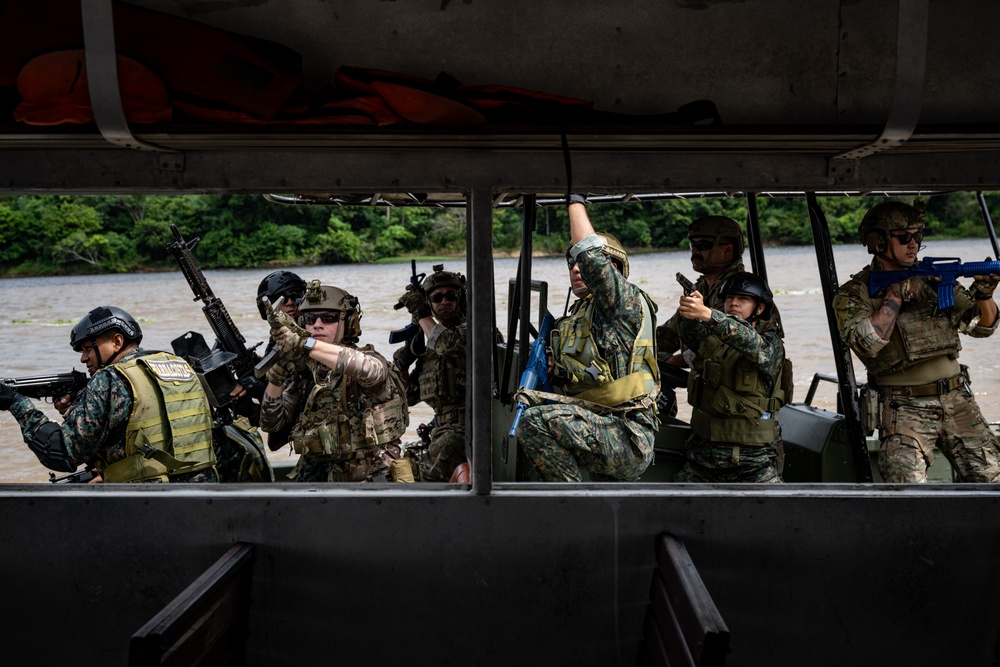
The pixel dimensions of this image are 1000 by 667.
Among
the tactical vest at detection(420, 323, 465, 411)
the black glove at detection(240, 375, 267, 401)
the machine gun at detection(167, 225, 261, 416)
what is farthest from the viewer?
the black glove at detection(240, 375, 267, 401)

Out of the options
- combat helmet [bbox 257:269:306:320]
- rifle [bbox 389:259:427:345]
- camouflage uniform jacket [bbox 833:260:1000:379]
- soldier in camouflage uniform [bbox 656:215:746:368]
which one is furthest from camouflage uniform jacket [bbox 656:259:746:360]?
combat helmet [bbox 257:269:306:320]

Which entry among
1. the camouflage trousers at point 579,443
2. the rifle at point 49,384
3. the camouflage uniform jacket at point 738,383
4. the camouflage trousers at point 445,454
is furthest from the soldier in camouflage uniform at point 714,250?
the rifle at point 49,384

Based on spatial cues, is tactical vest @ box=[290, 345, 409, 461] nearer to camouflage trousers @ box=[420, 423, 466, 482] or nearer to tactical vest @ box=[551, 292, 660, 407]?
camouflage trousers @ box=[420, 423, 466, 482]

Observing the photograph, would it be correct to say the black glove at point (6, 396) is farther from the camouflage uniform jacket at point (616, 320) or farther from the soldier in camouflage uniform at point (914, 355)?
the soldier in camouflage uniform at point (914, 355)

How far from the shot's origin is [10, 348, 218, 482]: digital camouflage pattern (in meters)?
4.33

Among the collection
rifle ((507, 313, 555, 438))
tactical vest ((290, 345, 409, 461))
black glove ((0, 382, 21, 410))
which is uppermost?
rifle ((507, 313, 555, 438))

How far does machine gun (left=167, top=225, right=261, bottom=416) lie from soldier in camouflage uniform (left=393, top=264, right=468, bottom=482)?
43.5 inches

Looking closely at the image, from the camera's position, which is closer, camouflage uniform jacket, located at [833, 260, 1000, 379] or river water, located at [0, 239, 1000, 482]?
camouflage uniform jacket, located at [833, 260, 1000, 379]

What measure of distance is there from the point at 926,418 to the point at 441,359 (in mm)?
2601

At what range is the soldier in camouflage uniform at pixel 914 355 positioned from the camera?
4.33 meters

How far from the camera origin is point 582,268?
3.70m

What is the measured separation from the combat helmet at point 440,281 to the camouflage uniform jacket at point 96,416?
171 centimetres

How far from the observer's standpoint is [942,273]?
434 centimetres

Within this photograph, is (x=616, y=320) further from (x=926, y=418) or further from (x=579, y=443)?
(x=926, y=418)
